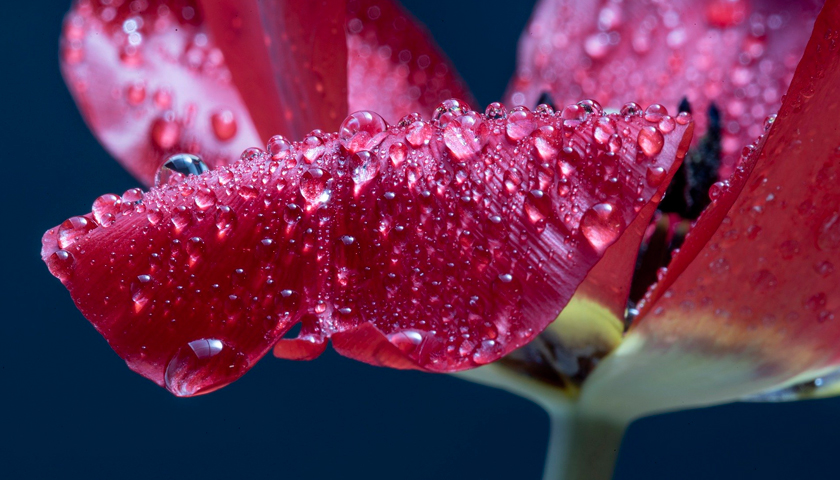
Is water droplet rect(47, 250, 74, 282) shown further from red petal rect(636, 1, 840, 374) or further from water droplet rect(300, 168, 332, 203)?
red petal rect(636, 1, 840, 374)

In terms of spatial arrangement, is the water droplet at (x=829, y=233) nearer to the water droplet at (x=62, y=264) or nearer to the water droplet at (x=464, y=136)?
the water droplet at (x=464, y=136)

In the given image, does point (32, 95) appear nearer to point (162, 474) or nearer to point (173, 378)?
point (162, 474)

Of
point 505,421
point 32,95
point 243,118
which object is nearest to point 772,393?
point 243,118

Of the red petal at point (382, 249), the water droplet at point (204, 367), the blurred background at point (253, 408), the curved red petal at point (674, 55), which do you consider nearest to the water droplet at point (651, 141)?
the red petal at point (382, 249)

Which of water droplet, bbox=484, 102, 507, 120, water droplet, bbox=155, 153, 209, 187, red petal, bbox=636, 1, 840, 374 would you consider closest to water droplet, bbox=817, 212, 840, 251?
red petal, bbox=636, 1, 840, 374

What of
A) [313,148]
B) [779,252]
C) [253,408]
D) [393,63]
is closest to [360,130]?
[313,148]

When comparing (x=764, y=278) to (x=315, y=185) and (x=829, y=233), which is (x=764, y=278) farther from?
(x=315, y=185)
